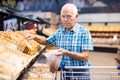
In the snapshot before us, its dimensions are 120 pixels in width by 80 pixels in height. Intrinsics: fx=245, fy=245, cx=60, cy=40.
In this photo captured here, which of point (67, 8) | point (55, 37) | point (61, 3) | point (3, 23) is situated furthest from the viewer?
point (61, 3)

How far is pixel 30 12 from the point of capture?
14.3m

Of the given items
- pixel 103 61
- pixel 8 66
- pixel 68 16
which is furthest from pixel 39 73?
pixel 103 61

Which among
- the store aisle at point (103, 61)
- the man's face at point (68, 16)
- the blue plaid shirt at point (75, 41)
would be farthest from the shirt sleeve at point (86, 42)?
the store aisle at point (103, 61)

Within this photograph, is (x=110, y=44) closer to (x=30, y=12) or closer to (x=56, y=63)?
(x=30, y=12)

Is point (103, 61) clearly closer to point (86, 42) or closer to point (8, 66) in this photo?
point (86, 42)

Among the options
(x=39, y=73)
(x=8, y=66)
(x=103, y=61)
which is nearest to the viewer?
(x=8, y=66)

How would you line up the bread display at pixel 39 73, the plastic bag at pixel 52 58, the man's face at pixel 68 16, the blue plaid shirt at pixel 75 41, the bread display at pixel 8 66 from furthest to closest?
the bread display at pixel 39 73 → the blue plaid shirt at pixel 75 41 → the man's face at pixel 68 16 → the plastic bag at pixel 52 58 → the bread display at pixel 8 66

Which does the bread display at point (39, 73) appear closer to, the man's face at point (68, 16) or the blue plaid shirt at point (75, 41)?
the blue plaid shirt at point (75, 41)

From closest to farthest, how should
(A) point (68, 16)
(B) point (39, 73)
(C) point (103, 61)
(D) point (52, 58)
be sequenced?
(D) point (52, 58)
(A) point (68, 16)
(B) point (39, 73)
(C) point (103, 61)

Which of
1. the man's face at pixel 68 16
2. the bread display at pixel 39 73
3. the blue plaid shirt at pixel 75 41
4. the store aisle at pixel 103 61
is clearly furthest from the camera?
the store aisle at pixel 103 61

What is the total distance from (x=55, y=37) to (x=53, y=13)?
11451 millimetres

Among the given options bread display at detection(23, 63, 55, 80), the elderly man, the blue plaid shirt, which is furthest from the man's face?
bread display at detection(23, 63, 55, 80)

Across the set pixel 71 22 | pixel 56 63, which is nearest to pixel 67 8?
pixel 71 22

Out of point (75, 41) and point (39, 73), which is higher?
point (75, 41)
